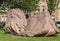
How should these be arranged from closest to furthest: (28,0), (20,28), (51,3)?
(20,28) → (28,0) → (51,3)

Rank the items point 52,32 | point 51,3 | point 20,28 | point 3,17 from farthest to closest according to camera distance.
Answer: point 3,17 → point 51,3 → point 20,28 → point 52,32

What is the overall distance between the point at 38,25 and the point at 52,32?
1.18 m

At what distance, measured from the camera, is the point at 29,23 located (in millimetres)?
18234

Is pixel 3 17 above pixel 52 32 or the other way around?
the other way around

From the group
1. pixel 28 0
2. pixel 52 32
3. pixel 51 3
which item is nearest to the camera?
pixel 52 32

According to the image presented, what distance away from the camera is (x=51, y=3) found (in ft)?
127

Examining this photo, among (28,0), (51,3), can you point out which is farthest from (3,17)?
(28,0)

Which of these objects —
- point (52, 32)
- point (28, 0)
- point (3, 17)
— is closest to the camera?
point (52, 32)

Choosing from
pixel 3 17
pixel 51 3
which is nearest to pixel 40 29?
pixel 51 3

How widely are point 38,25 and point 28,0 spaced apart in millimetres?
13776

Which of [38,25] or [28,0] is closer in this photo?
[38,25]

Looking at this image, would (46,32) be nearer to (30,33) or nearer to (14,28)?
(30,33)

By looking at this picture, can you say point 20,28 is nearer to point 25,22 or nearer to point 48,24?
point 25,22

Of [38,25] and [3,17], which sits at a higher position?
[38,25]
